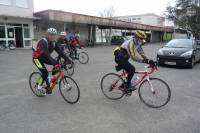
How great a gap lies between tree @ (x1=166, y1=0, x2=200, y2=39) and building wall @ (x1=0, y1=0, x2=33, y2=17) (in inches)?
1324

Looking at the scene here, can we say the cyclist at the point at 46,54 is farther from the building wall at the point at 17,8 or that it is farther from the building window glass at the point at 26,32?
the building window glass at the point at 26,32

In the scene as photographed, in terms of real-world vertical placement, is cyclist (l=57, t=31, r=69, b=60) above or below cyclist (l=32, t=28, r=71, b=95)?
above

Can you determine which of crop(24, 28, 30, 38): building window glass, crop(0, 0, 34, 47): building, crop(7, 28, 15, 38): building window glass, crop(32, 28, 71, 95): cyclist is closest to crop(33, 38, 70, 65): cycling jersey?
crop(32, 28, 71, 95): cyclist

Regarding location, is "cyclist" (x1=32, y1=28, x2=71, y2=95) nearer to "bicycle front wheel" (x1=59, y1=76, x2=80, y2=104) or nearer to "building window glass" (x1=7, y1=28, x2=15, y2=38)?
"bicycle front wheel" (x1=59, y1=76, x2=80, y2=104)

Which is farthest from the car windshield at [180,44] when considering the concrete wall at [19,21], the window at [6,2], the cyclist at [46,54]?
the window at [6,2]

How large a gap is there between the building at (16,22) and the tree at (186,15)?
33674 millimetres

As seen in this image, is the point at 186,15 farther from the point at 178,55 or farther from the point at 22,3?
the point at 178,55

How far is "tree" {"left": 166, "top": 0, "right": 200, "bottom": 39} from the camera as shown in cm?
4450

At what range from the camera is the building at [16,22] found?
21812 mm

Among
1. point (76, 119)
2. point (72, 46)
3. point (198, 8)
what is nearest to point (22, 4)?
point (72, 46)

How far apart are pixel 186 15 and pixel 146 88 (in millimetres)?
46952

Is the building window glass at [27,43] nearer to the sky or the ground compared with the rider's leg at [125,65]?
nearer to the sky

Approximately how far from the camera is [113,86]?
18.8ft

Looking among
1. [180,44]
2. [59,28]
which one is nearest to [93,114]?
[180,44]
